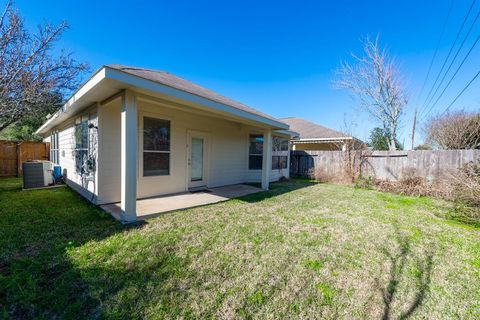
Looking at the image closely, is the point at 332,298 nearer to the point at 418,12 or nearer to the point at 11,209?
the point at 11,209

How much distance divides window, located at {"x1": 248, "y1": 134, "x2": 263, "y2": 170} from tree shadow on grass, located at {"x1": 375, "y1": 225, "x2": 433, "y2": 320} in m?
6.40

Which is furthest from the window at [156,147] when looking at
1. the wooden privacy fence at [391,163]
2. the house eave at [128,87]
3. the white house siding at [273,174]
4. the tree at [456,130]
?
the tree at [456,130]

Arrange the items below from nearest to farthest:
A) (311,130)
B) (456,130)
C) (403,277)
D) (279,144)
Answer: (403,277), (279,144), (456,130), (311,130)

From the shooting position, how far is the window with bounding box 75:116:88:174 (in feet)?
18.2

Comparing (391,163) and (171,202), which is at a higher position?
(391,163)

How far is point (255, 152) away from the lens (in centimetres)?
928

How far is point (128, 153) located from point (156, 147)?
2.10 meters

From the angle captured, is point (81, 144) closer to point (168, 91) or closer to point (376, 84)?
point (168, 91)

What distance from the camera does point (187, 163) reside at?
21.5 feet

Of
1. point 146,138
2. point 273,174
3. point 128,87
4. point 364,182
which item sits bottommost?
point 364,182

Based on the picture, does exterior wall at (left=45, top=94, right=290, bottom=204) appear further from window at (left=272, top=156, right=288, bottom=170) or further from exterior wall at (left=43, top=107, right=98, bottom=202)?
window at (left=272, top=156, right=288, bottom=170)

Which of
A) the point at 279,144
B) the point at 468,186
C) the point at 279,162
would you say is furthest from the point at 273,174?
the point at 468,186

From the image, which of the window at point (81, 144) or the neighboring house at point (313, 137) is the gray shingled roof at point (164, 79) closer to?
the window at point (81, 144)

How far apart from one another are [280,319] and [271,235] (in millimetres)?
1708
